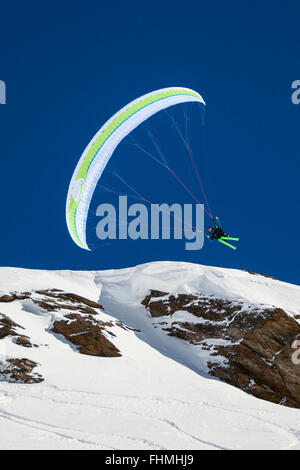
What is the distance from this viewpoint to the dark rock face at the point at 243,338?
22.9m

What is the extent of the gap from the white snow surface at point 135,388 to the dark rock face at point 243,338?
0.84 meters

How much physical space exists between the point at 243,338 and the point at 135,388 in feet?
31.4

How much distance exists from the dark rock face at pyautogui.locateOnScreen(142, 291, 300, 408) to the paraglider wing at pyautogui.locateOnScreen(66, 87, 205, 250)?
11.0 m

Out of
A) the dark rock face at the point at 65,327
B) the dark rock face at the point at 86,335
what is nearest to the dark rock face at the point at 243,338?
the dark rock face at the point at 65,327

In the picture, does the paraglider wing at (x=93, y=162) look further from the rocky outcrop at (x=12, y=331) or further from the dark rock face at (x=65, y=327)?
the dark rock face at (x=65, y=327)

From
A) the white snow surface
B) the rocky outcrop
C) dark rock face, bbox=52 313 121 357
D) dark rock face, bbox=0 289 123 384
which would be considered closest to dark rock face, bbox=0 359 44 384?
dark rock face, bbox=0 289 123 384

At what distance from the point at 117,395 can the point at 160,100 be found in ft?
40.8

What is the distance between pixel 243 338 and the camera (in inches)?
993

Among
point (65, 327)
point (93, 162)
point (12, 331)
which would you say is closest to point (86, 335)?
point (65, 327)

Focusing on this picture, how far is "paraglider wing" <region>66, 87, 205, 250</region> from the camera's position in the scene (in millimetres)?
18344

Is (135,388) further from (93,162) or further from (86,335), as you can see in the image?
(93,162)

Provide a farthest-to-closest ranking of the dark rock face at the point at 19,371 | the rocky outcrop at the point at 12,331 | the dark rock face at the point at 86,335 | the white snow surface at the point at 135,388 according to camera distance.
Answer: the dark rock face at the point at 86,335 < the rocky outcrop at the point at 12,331 < the dark rock face at the point at 19,371 < the white snow surface at the point at 135,388

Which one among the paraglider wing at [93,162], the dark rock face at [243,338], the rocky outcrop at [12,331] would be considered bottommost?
the dark rock face at [243,338]

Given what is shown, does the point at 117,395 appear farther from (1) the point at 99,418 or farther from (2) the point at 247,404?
(2) the point at 247,404
